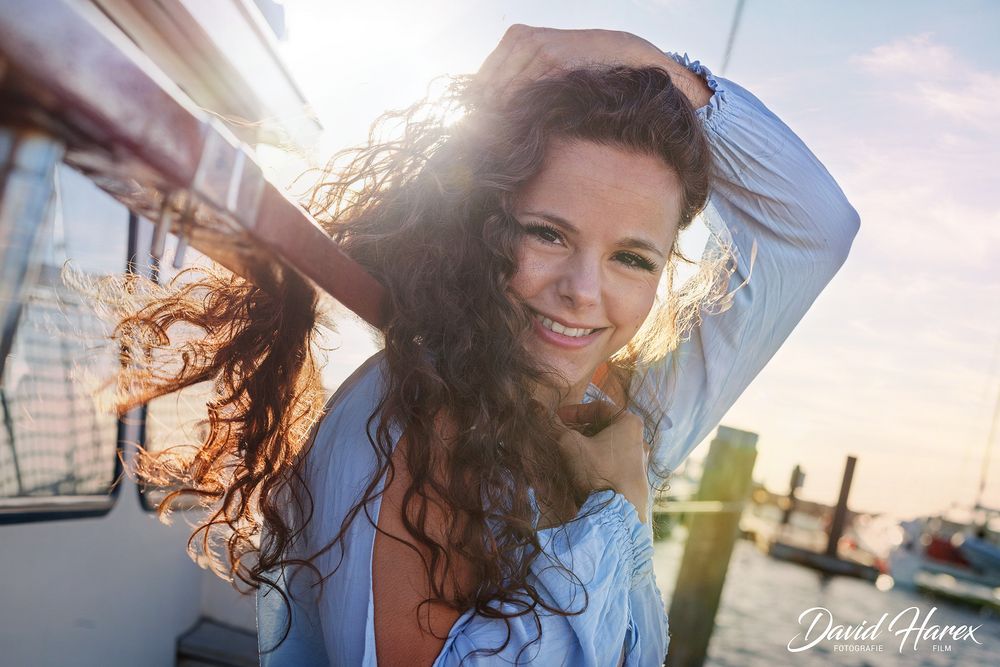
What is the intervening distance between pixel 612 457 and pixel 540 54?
1011 mm

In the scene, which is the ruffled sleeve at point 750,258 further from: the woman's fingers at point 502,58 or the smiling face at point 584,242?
the woman's fingers at point 502,58

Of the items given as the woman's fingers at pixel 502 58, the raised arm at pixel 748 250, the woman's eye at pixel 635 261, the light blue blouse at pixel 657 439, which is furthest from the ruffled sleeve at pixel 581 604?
the woman's fingers at pixel 502 58

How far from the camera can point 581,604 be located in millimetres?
1412

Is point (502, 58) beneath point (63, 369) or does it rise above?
above

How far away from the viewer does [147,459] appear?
6.03ft

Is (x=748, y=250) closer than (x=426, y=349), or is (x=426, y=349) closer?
(x=426, y=349)

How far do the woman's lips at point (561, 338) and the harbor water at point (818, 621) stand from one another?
3.71 metres

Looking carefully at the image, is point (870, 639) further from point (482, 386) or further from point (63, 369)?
point (63, 369)

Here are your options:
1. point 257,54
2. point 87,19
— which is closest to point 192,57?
point 257,54

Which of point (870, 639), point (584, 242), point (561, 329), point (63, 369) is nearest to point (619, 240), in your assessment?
point (584, 242)

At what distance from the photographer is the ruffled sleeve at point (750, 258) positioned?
2.34 meters

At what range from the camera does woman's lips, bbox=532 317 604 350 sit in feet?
5.93

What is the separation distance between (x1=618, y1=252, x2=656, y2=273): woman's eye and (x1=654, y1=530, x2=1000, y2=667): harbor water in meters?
3.75

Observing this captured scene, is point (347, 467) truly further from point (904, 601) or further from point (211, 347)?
point (904, 601)
